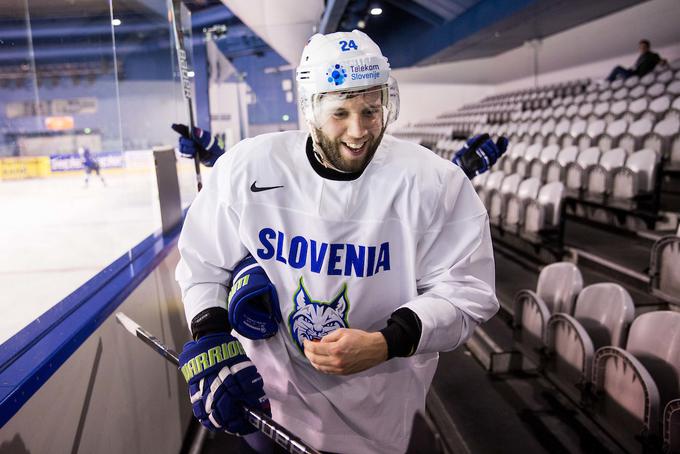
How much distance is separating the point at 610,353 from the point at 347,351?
1244 millimetres

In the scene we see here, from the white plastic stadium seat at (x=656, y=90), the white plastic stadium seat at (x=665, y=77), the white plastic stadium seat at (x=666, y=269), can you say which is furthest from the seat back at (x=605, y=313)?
the white plastic stadium seat at (x=665, y=77)

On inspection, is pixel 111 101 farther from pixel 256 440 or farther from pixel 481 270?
pixel 481 270

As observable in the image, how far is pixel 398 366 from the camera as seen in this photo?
44.6 inches

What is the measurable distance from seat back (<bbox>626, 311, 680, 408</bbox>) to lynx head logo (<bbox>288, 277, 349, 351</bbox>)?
1.20 m

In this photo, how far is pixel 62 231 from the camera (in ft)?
12.2

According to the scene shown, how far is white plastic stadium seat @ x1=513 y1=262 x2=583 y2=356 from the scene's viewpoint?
2273mm

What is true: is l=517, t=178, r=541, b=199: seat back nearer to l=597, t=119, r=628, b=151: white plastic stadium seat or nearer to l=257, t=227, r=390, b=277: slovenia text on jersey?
l=597, t=119, r=628, b=151: white plastic stadium seat

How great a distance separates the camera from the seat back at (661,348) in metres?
1.56

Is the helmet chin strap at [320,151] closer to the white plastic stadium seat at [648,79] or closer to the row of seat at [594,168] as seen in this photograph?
the row of seat at [594,168]

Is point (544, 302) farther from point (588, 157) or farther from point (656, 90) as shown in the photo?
point (656, 90)

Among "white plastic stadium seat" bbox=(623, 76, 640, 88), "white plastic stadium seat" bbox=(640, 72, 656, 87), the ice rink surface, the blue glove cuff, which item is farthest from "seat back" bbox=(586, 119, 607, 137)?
the blue glove cuff

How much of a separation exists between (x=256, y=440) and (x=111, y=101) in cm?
242

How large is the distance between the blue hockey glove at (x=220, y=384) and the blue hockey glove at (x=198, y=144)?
1.51 meters

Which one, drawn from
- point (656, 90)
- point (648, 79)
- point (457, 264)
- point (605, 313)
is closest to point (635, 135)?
point (656, 90)
